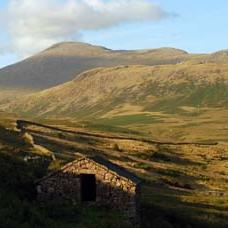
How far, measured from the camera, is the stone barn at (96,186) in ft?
116

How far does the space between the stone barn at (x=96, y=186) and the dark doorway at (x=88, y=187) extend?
1.24ft

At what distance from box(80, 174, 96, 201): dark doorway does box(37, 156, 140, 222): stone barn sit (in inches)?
14.9

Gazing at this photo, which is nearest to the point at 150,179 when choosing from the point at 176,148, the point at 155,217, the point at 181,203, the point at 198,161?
the point at 181,203

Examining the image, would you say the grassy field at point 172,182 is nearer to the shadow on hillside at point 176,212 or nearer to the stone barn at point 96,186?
the shadow on hillside at point 176,212

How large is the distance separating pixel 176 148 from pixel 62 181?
83080mm

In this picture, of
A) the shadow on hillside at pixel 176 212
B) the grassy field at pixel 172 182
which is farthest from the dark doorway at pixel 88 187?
the shadow on hillside at pixel 176 212

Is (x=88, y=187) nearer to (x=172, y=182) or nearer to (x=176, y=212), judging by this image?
(x=176, y=212)

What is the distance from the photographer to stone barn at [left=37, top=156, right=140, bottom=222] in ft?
116

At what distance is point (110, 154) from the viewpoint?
83562 mm

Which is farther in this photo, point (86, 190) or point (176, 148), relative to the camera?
point (176, 148)

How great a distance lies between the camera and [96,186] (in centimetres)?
3578

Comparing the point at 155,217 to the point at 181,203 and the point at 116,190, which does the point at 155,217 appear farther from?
the point at 181,203

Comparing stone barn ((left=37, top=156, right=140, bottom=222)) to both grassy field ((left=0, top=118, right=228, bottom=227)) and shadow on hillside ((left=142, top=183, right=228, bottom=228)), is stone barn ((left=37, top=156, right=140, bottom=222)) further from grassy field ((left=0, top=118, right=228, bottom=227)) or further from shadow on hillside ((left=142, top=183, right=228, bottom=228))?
shadow on hillside ((left=142, top=183, right=228, bottom=228))

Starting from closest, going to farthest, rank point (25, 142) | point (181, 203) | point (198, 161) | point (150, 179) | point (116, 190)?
point (116, 190)
point (181, 203)
point (150, 179)
point (25, 142)
point (198, 161)
